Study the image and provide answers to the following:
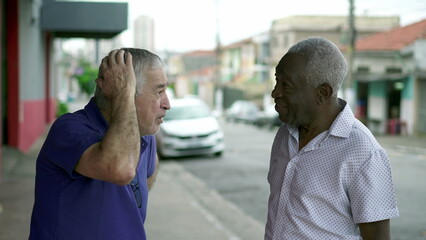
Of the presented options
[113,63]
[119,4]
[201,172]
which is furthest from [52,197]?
[119,4]

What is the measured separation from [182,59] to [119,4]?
223ft

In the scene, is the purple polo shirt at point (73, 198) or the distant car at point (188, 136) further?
the distant car at point (188, 136)

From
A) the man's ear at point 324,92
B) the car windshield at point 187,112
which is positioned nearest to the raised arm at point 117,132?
the man's ear at point 324,92

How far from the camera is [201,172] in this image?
12125mm

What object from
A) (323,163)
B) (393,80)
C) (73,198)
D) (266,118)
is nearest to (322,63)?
(323,163)

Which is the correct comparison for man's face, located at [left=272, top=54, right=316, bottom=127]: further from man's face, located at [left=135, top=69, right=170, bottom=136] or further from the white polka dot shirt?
man's face, located at [left=135, top=69, right=170, bottom=136]

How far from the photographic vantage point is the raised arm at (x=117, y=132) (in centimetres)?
194

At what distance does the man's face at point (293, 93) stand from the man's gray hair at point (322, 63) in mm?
25

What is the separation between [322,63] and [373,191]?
1.71 feet

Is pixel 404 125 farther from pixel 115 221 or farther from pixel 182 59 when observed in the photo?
pixel 182 59

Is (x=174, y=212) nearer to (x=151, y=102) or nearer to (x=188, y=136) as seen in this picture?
(x=151, y=102)

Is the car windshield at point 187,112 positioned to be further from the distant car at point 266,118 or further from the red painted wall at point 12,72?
the distant car at point 266,118

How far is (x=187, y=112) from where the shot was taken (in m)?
15.0

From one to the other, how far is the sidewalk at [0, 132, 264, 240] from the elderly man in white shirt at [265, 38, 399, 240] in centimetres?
404
